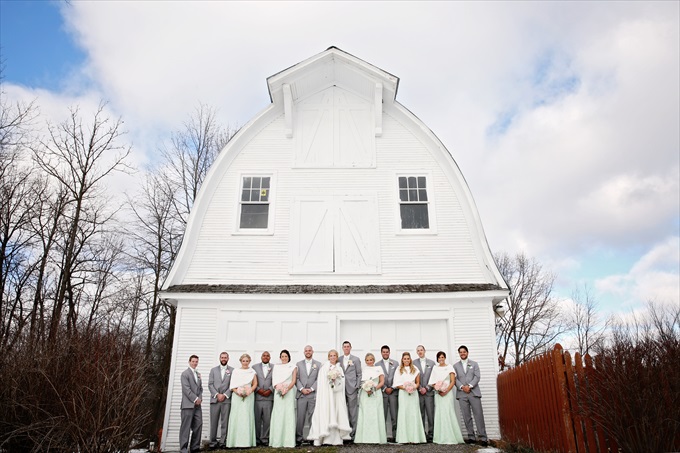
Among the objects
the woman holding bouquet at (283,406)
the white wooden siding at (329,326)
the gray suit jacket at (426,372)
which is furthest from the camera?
the white wooden siding at (329,326)

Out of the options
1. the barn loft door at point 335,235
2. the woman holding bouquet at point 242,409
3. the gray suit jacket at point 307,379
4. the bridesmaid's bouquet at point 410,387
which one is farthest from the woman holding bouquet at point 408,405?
the woman holding bouquet at point 242,409

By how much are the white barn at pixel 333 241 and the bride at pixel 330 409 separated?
150 cm

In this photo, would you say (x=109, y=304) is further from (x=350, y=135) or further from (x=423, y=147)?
(x=423, y=147)

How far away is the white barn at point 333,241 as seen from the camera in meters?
10.4

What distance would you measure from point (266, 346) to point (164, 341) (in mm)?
13193

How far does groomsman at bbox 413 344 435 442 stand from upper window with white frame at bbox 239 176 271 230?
15.8 ft

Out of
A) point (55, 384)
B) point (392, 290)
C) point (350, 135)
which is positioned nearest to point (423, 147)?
point (350, 135)

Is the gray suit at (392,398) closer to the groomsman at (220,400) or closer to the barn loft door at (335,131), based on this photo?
the groomsman at (220,400)

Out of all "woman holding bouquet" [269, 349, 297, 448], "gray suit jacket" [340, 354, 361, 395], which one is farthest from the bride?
"woman holding bouquet" [269, 349, 297, 448]

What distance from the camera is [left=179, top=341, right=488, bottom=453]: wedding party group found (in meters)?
8.66

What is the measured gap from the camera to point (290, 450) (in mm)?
8016

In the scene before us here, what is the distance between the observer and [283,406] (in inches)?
347

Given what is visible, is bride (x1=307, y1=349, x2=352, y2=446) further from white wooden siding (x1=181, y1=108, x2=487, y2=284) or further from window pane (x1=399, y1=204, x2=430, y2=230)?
window pane (x1=399, y1=204, x2=430, y2=230)

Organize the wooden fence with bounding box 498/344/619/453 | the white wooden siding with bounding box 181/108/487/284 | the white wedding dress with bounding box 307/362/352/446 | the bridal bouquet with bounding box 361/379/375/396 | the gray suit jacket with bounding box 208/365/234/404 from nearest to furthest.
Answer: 1. the wooden fence with bounding box 498/344/619/453
2. the white wedding dress with bounding box 307/362/352/446
3. the bridal bouquet with bounding box 361/379/375/396
4. the gray suit jacket with bounding box 208/365/234/404
5. the white wooden siding with bounding box 181/108/487/284
